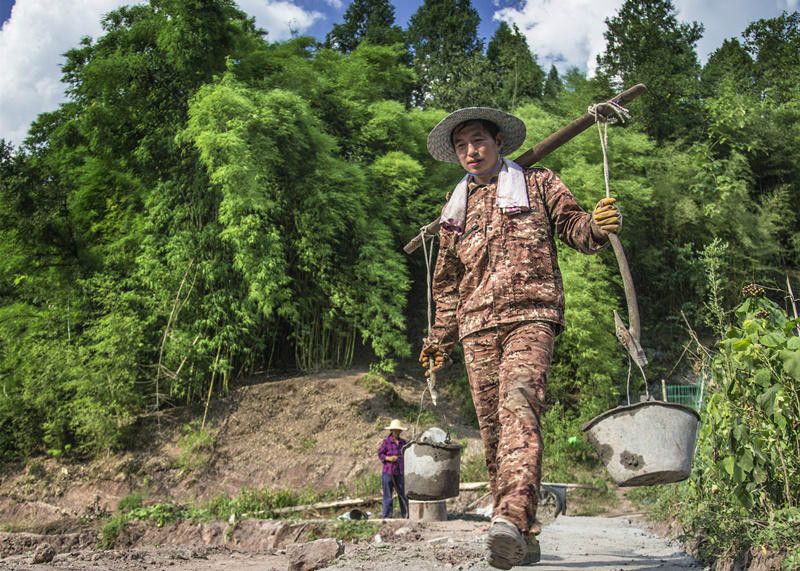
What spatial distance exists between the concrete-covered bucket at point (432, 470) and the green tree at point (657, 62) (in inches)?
739

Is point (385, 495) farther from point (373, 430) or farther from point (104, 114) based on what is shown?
point (104, 114)

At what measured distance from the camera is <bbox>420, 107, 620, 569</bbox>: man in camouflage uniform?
2824 mm

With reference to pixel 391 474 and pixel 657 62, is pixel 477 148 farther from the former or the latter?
pixel 657 62

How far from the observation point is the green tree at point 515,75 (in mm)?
22219

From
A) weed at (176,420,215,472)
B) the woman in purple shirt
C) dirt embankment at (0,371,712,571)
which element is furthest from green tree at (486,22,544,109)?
the woman in purple shirt

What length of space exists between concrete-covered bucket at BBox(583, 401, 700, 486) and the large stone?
226cm

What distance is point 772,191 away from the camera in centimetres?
2014

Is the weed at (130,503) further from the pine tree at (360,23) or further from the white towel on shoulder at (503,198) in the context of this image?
the pine tree at (360,23)

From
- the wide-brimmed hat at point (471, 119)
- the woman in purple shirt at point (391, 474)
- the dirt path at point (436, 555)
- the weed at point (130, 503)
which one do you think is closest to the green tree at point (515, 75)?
the woman in purple shirt at point (391, 474)

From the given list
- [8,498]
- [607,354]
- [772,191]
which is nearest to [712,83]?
[772,191]

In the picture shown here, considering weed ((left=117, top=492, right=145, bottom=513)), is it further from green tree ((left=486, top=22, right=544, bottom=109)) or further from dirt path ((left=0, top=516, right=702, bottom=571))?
green tree ((left=486, top=22, right=544, bottom=109))

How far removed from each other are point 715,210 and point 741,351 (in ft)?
51.5

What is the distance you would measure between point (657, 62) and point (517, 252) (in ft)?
70.5

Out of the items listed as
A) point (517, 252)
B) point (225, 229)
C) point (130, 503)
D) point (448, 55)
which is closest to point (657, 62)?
point (448, 55)
